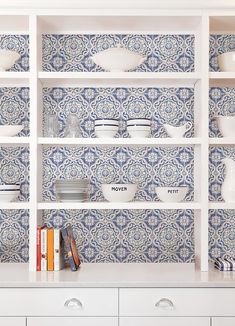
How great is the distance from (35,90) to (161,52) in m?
0.84

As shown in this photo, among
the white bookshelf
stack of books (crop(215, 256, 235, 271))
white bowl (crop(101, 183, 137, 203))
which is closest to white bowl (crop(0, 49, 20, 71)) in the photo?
the white bookshelf

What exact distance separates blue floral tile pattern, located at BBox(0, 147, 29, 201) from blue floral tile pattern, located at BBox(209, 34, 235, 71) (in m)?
1.26

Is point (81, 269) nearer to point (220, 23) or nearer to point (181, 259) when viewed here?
point (181, 259)

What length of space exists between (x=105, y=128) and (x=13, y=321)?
43.7 inches

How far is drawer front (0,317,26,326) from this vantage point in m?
2.41

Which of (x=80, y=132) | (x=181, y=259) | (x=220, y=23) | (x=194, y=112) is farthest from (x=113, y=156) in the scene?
(x=220, y=23)

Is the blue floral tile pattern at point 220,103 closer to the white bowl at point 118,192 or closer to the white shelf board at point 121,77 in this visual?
the white shelf board at point 121,77

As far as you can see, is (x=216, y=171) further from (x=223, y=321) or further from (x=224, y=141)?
(x=223, y=321)

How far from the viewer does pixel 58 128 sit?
289cm

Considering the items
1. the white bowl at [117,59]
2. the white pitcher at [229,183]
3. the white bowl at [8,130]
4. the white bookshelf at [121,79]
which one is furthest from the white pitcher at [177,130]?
the white bowl at [8,130]

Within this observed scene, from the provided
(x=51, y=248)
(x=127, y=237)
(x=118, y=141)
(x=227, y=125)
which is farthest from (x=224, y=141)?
(x=51, y=248)

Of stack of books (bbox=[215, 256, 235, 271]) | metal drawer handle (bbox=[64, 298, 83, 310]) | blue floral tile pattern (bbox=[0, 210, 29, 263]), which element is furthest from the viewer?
blue floral tile pattern (bbox=[0, 210, 29, 263])

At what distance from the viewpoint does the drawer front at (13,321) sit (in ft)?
7.91

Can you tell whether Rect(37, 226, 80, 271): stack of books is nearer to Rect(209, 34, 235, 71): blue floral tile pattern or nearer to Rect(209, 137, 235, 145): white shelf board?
Rect(209, 137, 235, 145): white shelf board
